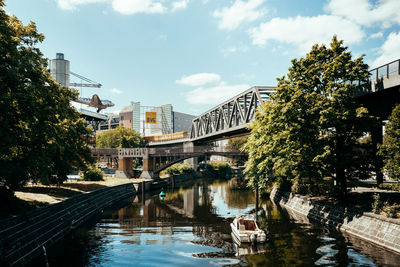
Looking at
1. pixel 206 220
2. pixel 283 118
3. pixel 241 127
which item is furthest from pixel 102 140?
pixel 283 118

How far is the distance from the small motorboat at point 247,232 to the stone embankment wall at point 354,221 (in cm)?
808

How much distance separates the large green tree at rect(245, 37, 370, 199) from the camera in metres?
26.3

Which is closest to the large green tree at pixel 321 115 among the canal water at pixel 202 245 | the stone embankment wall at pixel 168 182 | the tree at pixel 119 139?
the canal water at pixel 202 245

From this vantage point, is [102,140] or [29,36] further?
[102,140]

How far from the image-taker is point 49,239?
2223cm

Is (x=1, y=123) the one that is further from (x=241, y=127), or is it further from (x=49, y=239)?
(x=241, y=127)

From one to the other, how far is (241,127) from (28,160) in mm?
50405

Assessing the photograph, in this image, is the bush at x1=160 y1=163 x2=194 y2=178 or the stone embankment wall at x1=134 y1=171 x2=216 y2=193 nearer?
the stone embankment wall at x1=134 y1=171 x2=216 y2=193

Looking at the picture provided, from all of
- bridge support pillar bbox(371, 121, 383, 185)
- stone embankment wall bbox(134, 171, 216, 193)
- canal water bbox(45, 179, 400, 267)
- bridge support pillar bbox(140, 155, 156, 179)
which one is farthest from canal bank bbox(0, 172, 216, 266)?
bridge support pillar bbox(140, 155, 156, 179)

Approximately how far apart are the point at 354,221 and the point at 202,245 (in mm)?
A: 13471

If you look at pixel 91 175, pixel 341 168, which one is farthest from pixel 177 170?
pixel 341 168

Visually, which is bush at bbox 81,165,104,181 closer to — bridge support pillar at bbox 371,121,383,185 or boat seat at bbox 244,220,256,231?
boat seat at bbox 244,220,256,231

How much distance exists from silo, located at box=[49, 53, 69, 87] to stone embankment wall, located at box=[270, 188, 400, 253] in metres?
171

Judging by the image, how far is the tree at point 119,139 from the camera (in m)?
110
